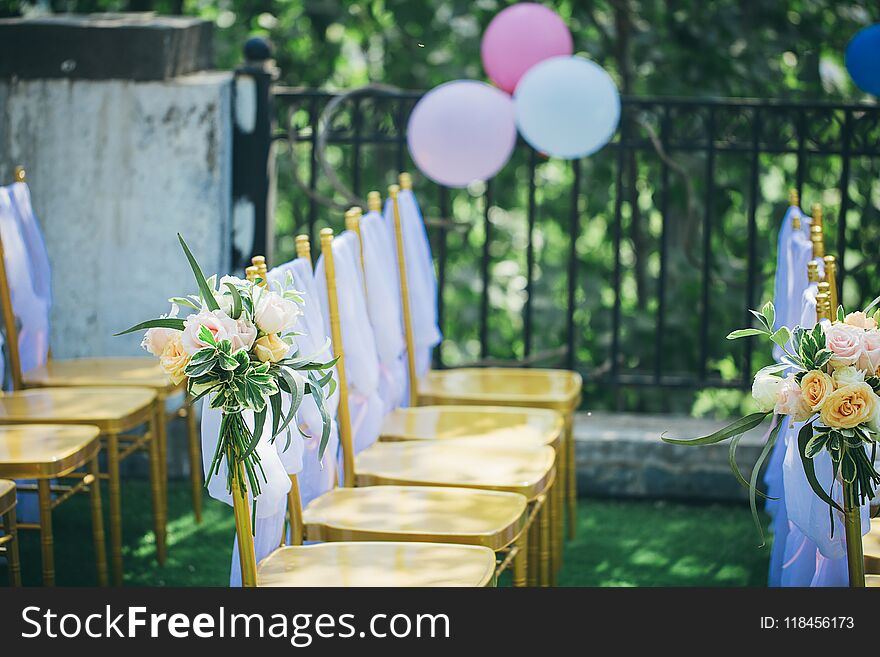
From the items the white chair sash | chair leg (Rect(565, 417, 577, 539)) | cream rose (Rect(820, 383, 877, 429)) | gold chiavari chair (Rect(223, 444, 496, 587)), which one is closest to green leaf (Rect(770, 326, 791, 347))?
cream rose (Rect(820, 383, 877, 429))

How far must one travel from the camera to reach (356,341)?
2896 mm

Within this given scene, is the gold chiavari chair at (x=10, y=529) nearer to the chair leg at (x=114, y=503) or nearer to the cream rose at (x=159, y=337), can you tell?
the chair leg at (x=114, y=503)

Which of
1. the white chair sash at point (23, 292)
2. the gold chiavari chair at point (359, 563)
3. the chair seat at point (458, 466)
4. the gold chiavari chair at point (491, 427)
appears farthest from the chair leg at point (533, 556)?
the white chair sash at point (23, 292)

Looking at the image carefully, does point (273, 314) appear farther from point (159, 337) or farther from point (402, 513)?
point (402, 513)

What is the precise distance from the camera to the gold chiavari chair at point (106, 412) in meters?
3.24

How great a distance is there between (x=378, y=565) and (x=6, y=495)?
2.77ft

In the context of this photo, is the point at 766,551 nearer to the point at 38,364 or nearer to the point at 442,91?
the point at 442,91

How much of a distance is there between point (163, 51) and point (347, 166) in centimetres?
288

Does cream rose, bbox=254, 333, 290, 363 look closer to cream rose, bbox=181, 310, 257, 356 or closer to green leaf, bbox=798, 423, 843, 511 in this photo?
cream rose, bbox=181, 310, 257, 356

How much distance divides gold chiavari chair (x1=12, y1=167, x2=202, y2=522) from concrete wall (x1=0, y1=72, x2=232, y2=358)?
363 millimetres

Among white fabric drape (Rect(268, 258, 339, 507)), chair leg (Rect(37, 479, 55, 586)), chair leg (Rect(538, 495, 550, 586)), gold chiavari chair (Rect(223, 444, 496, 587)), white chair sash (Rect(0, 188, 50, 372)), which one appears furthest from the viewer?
white chair sash (Rect(0, 188, 50, 372))

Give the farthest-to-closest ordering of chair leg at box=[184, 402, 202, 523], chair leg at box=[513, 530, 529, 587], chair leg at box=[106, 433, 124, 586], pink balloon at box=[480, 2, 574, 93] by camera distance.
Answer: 1. pink balloon at box=[480, 2, 574, 93]
2. chair leg at box=[184, 402, 202, 523]
3. chair leg at box=[106, 433, 124, 586]
4. chair leg at box=[513, 530, 529, 587]

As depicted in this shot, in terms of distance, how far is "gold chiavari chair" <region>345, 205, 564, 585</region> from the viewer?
10.6 feet

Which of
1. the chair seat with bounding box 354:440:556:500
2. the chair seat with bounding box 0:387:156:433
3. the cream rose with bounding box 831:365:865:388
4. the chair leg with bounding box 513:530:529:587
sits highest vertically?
the cream rose with bounding box 831:365:865:388
